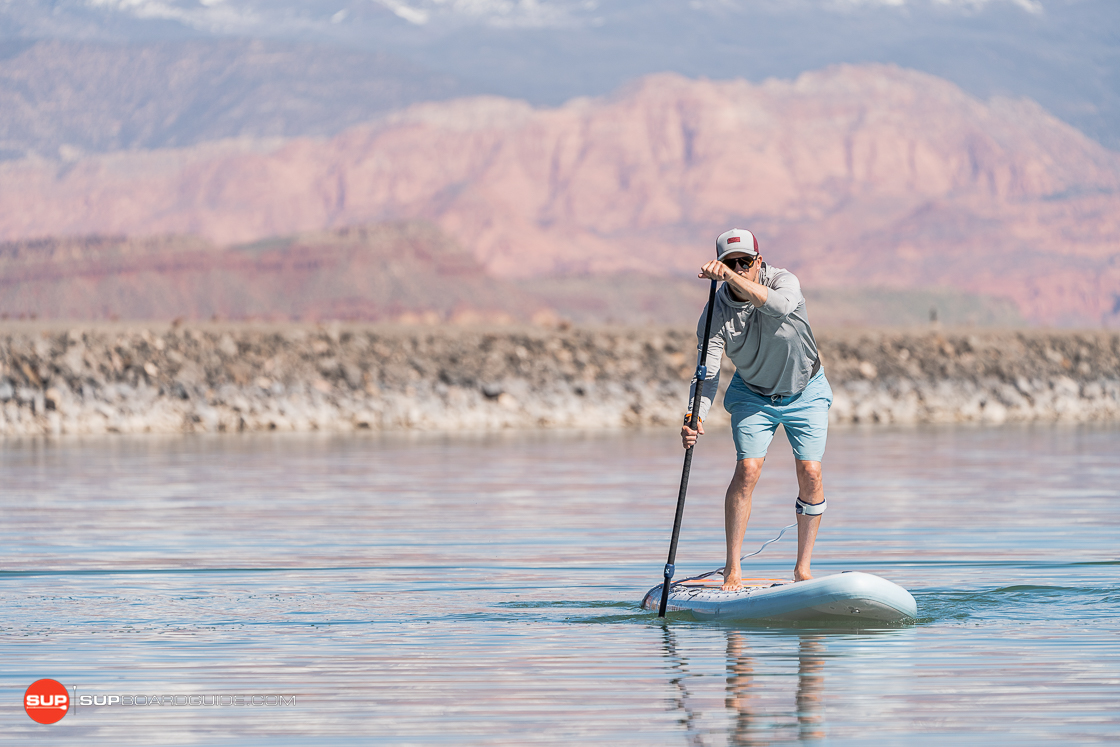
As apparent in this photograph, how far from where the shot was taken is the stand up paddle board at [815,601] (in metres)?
10.5

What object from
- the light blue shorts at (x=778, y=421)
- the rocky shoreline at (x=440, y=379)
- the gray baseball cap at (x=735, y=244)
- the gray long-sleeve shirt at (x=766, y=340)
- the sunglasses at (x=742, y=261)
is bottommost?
the rocky shoreline at (x=440, y=379)

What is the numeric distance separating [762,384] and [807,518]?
36.0 inches

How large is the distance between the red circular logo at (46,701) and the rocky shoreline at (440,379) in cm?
3445

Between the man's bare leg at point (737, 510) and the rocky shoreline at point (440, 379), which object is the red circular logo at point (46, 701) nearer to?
the man's bare leg at point (737, 510)

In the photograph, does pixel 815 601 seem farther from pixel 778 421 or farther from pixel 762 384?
pixel 762 384

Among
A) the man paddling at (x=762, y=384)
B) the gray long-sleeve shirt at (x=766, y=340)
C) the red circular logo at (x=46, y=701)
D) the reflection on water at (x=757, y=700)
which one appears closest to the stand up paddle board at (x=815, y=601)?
the man paddling at (x=762, y=384)

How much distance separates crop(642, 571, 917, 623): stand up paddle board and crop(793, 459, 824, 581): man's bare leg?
210mm

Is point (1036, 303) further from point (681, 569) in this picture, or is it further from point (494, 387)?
point (681, 569)

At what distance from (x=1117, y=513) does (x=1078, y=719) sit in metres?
11.6

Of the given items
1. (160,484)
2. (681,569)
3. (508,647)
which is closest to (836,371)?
(160,484)

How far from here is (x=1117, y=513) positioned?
61.1 feet

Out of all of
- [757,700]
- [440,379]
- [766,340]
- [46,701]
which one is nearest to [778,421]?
[766,340]

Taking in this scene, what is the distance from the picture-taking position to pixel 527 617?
11125 millimetres

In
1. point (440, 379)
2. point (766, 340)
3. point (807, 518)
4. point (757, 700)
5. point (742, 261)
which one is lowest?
point (440, 379)
